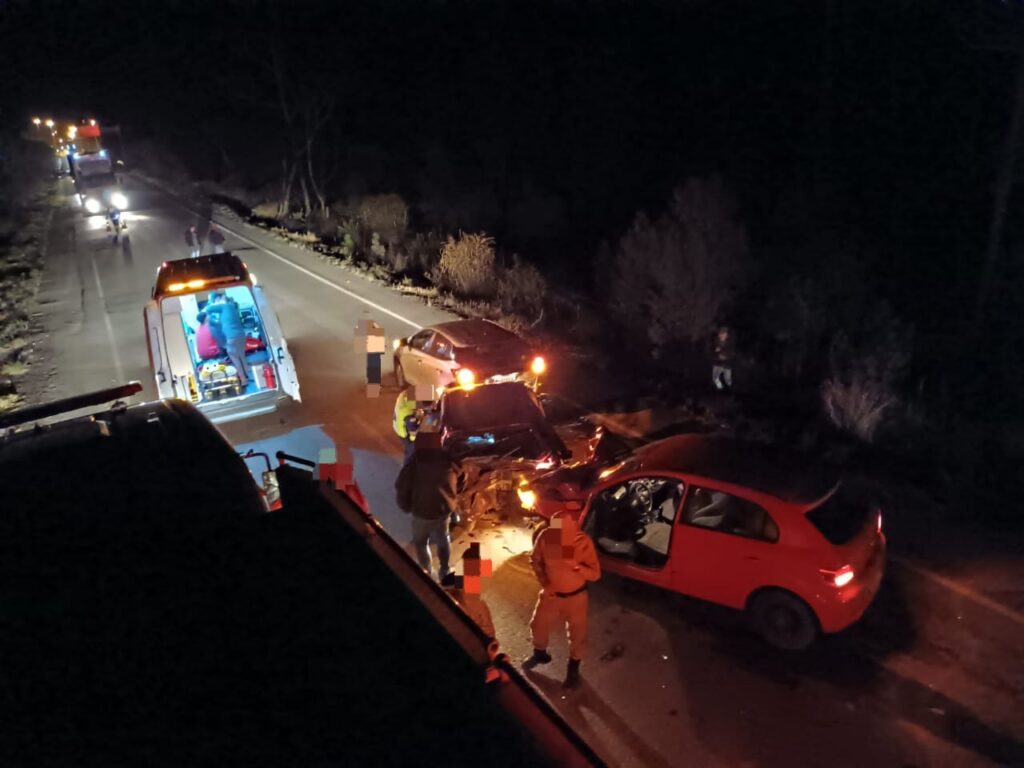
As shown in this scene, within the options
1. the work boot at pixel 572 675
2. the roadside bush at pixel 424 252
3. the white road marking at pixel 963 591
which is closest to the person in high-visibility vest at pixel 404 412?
the work boot at pixel 572 675

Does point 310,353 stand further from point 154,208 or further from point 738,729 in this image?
point 154,208

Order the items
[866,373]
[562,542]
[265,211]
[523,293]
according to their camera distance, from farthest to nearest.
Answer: [265,211] < [523,293] < [866,373] < [562,542]

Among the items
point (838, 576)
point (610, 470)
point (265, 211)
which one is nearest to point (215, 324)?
point (610, 470)

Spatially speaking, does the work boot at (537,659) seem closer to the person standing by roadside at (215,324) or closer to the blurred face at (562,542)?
the blurred face at (562,542)

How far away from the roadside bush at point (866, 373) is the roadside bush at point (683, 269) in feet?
8.59

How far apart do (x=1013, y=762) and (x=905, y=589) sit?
2.08m

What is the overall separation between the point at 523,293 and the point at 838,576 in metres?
12.9

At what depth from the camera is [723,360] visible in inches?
493

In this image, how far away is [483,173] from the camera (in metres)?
37.2

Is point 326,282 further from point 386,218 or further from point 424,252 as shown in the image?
point 386,218

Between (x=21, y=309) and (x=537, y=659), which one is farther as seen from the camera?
(x=21, y=309)

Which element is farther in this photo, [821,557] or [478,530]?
[478,530]

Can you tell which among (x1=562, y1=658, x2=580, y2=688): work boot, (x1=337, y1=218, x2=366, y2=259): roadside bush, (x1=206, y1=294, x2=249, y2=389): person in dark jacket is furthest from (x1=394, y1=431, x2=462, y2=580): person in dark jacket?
(x1=337, y1=218, x2=366, y2=259): roadside bush

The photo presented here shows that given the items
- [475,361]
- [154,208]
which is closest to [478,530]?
[475,361]
